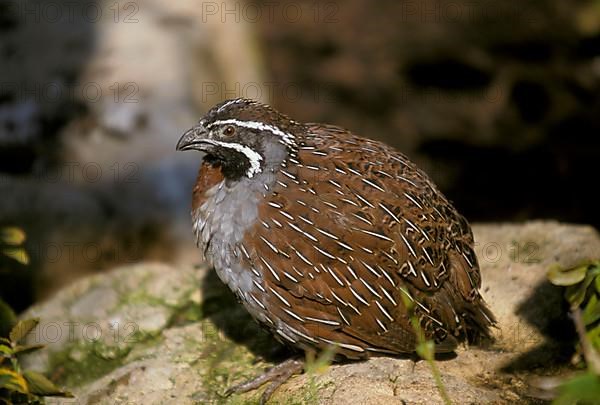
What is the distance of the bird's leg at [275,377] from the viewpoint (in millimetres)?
5621

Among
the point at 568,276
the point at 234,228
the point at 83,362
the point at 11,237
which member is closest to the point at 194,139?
the point at 234,228

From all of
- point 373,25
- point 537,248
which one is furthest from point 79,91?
point 537,248

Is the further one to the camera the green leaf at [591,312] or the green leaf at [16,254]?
the green leaf at [16,254]

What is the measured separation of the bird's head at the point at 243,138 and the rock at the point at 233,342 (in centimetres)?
133

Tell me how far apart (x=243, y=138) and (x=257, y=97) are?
635 centimetres

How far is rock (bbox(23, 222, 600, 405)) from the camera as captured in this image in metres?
5.43

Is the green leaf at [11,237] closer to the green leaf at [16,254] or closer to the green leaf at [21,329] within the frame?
the green leaf at [16,254]

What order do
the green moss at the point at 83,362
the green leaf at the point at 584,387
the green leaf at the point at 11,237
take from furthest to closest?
the green moss at the point at 83,362 < the green leaf at the point at 11,237 < the green leaf at the point at 584,387

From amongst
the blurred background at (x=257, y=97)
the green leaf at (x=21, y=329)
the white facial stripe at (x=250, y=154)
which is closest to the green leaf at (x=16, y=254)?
the green leaf at (x=21, y=329)

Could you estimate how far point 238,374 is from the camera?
5898 mm

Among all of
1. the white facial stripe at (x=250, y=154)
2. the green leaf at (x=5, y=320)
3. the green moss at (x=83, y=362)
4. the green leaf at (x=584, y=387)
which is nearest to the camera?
the green leaf at (x=584, y=387)

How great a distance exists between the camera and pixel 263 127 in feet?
18.1

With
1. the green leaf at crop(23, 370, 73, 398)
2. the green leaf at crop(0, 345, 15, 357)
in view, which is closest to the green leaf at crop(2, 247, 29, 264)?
the green leaf at crop(0, 345, 15, 357)

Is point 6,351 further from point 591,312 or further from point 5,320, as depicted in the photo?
point 591,312
